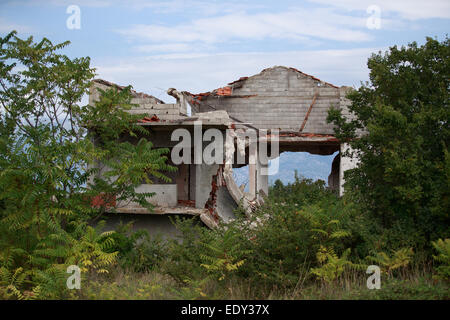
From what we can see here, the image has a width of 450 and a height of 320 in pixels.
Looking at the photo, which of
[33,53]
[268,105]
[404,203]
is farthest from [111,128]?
[268,105]

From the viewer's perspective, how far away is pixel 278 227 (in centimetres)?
976

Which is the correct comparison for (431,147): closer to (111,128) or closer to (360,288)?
(360,288)

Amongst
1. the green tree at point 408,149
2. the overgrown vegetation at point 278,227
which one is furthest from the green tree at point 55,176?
the green tree at point 408,149

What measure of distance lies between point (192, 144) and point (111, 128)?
5.87 metres

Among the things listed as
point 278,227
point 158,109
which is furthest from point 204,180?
point 278,227

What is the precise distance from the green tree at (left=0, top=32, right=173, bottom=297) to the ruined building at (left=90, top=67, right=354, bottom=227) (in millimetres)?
1926

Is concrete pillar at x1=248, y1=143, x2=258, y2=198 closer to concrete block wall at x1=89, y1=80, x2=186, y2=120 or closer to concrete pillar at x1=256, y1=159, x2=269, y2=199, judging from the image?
concrete pillar at x1=256, y1=159, x2=269, y2=199

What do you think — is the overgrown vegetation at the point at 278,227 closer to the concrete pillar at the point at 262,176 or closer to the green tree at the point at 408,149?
the green tree at the point at 408,149

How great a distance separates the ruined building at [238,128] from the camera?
52.9ft

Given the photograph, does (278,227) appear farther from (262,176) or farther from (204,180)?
(262,176)

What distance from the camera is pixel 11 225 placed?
32.8 feet

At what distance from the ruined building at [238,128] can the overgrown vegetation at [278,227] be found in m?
3.54

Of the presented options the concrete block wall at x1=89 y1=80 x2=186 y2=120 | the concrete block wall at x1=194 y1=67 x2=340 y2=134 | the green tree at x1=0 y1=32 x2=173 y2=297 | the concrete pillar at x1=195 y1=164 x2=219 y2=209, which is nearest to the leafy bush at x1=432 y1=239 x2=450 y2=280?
the green tree at x1=0 y1=32 x2=173 y2=297

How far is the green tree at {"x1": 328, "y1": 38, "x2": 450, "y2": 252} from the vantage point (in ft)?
31.3
